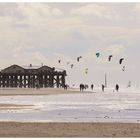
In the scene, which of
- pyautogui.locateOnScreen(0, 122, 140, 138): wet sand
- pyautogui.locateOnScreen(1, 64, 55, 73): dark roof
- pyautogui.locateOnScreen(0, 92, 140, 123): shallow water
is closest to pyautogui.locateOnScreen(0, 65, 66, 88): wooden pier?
pyautogui.locateOnScreen(1, 64, 55, 73): dark roof

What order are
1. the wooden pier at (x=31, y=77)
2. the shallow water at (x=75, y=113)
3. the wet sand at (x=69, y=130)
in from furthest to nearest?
the wooden pier at (x=31, y=77) → the shallow water at (x=75, y=113) → the wet sand at (x=69, y=130)

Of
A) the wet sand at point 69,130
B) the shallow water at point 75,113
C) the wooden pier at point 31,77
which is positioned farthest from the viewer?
the wooden pier at point 31,77

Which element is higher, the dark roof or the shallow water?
the shallow water

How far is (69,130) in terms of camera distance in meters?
17.3

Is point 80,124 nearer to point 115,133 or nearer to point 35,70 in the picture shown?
point 115,133

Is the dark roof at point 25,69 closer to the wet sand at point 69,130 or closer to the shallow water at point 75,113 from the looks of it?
the shallow water at point 75,113

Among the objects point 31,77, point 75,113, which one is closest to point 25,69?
point 31,77

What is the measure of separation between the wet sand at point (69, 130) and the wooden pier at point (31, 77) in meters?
Result: 95.5

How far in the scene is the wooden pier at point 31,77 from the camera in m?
115

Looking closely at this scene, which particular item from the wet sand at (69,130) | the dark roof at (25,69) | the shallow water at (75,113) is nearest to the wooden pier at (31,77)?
the dark roof at (25,69)

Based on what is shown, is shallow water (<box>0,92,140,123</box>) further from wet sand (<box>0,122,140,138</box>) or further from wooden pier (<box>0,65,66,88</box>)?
wooden pier (<box>0,65,66,88</box>)

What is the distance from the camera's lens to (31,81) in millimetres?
117625

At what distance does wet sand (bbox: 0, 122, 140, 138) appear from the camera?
16109 millimetres

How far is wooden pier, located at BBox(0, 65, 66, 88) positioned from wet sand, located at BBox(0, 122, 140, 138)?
95481mm
